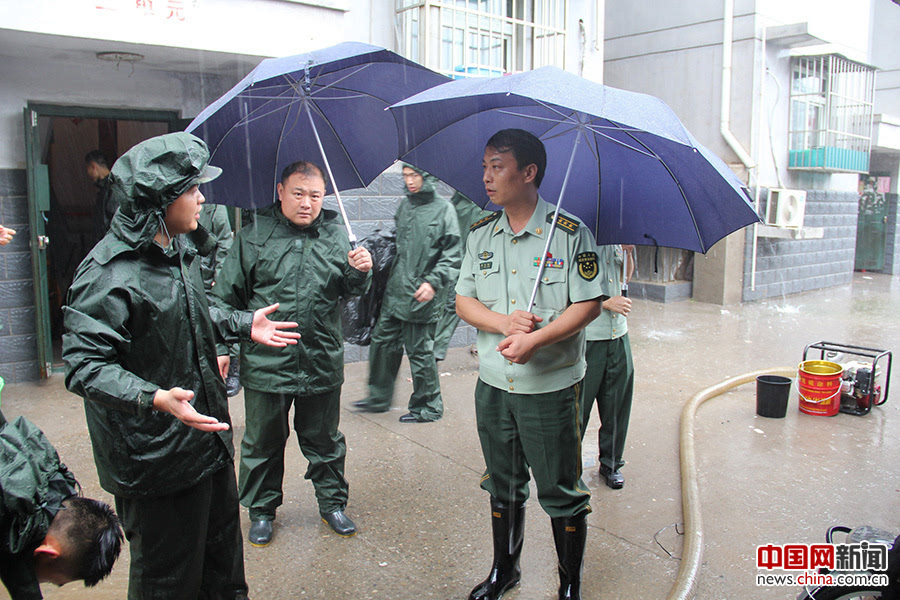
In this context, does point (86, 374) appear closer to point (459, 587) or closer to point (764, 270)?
point (459, 587)

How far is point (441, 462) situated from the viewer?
4852mm

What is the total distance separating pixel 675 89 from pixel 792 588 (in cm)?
1027

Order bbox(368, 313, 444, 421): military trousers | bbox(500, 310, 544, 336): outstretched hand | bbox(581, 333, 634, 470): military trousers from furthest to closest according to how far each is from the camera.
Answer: bbox(368, 313, 444, 421): military trousers < bbox(581, 333, 634, 470): military trousers < bbox(500, 310, 544, 336): outstretched hand

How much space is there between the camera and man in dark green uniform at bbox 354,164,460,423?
5.59m

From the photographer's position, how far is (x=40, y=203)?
20.7 ft

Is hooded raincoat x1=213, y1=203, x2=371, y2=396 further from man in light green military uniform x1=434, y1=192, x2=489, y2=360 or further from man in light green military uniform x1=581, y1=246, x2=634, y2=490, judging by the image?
man in light green military uniform x1=434, y1=192, x2=489, y2=360

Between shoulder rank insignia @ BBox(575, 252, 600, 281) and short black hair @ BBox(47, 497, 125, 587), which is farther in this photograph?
shoulder rank insignia @ BBox(575, 252, 600, 281)

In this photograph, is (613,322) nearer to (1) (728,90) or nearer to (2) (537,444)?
(2) (537,444)

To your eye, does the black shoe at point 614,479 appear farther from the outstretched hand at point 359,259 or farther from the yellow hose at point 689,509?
the outstretched hand at point 359,259

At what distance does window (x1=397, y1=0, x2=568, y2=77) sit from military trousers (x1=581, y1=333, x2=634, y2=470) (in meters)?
3.66

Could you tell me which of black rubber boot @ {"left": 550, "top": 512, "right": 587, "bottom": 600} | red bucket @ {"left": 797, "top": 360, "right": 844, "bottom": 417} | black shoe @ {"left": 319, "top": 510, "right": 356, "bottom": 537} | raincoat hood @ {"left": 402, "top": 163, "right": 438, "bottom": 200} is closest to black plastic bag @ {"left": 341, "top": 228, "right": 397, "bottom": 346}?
raincoat hood @ {"left": 402, "top": 163, "right": 438, "bottom": 200}

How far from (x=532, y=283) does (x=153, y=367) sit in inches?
60.4

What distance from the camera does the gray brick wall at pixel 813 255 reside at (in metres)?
12.2

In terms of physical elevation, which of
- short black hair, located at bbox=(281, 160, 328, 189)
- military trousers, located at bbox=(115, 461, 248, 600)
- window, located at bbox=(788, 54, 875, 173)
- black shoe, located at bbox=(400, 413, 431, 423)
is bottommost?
black shoe, located at bbox=(400, 413, 431, 423)
